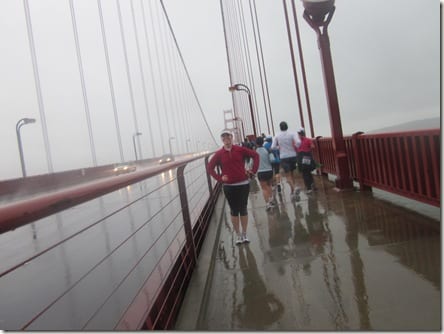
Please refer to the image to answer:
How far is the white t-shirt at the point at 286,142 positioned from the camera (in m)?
5.51

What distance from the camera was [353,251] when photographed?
9.34 ft

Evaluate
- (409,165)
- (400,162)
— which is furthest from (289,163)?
(409,165)

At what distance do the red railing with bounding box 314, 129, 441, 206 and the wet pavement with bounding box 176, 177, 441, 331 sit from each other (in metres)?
0.28

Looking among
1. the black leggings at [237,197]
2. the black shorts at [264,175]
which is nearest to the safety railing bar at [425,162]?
the black leggings at [237,197]

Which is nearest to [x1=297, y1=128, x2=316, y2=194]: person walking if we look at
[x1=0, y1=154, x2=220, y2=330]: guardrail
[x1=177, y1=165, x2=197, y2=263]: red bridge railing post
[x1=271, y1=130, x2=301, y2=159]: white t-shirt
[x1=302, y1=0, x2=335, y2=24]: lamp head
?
[x1=271, y1=130, x2=301, y2=159]: white t-shirt

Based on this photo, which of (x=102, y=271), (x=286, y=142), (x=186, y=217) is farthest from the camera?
(x=286, y=142)

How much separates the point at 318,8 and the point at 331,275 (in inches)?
162

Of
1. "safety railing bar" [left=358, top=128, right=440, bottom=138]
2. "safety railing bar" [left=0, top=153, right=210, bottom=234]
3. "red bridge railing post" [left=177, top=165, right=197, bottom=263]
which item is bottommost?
"red bridge railing post" [left=177, top=165, right=197, bottom=263]

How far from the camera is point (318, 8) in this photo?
5.26 meters

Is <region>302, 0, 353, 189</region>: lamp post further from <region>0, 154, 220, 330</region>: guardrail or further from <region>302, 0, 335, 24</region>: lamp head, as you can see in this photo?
<region>0, 154, 220, 330</region>: guardrail

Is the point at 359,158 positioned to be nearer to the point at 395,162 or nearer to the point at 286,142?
the point at 286,142

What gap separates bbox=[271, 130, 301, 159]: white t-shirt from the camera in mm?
5512

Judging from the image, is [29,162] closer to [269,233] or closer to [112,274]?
[112,274]

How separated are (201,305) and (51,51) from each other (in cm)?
1314
